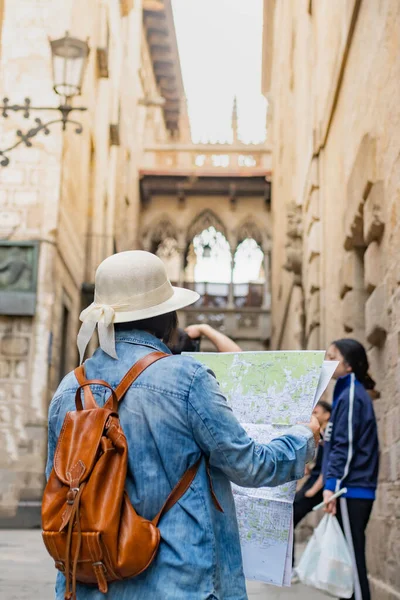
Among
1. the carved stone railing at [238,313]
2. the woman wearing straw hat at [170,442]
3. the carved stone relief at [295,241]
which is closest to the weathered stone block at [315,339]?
the carved stone relief at [295,241]

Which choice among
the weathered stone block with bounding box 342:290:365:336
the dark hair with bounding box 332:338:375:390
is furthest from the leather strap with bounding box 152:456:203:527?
the weathered stone block with bounding box 342:290:365:336

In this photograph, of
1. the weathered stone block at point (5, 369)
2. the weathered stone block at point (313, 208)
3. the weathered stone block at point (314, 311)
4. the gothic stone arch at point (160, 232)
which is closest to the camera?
the weathered stone block at point (314, 311)

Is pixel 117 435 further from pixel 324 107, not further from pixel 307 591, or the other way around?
pixel 324 107

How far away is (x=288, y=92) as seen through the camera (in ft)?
64.7

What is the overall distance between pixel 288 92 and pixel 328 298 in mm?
10636

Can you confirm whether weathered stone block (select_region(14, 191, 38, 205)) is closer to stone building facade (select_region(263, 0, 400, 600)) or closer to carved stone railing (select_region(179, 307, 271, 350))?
stone building facade (select_region(263, 0, 400, 600))

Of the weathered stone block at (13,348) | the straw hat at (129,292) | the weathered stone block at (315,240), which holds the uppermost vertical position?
the weathered stone block at (315,240)

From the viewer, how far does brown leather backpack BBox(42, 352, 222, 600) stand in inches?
76.0

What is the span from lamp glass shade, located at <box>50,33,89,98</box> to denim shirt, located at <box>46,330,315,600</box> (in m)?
→ 7.86

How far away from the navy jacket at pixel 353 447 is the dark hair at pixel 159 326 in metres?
2.46

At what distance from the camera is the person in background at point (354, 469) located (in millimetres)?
4551

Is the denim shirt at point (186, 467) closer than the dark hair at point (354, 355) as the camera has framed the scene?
Yes

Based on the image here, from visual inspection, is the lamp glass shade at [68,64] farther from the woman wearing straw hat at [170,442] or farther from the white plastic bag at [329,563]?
the woman wearing straw hat at [170,442]

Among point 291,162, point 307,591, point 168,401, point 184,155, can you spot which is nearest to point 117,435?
point 168,401
